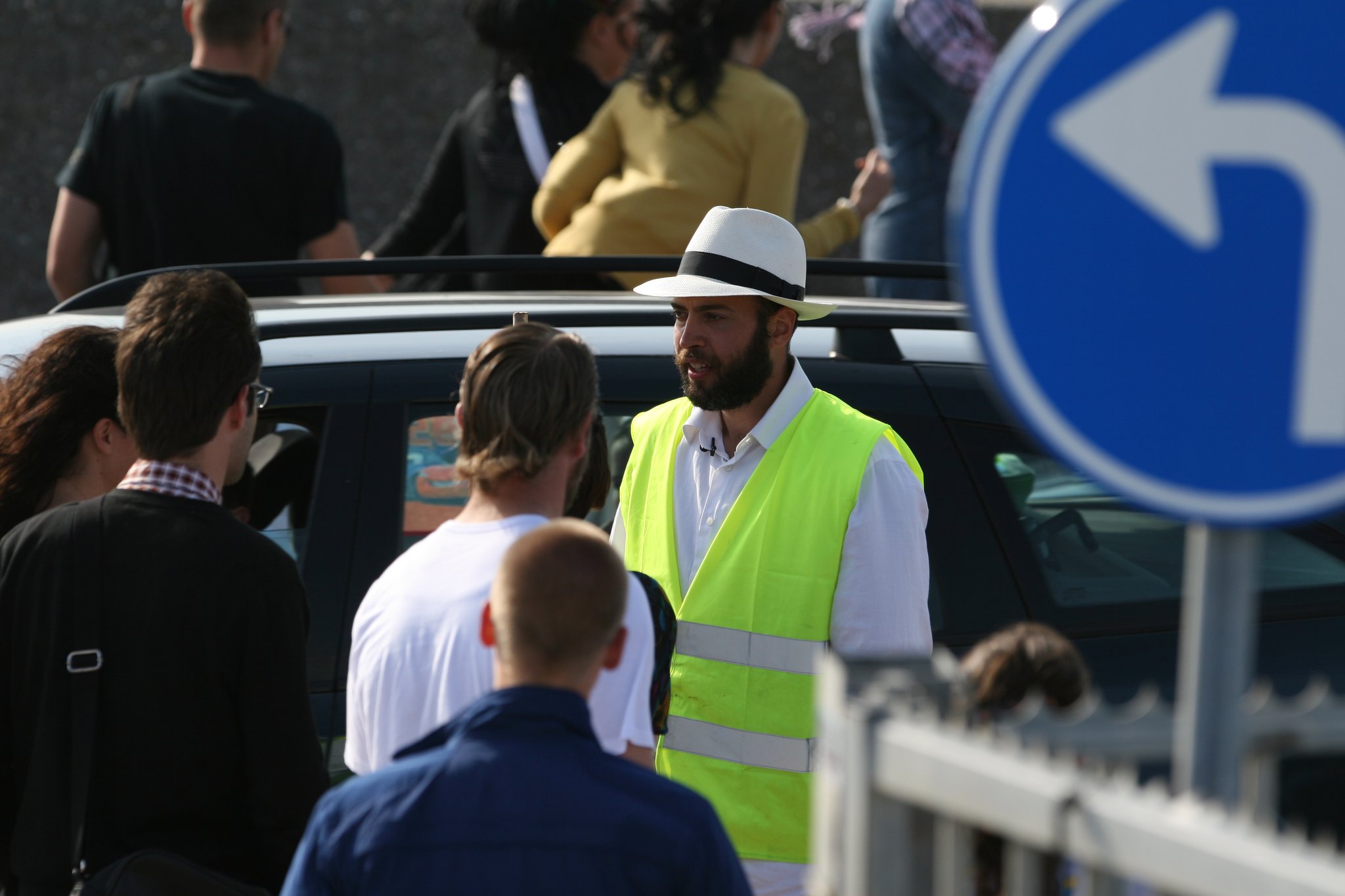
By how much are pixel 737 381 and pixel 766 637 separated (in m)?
0.55

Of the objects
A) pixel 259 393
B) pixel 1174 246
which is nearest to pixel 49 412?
pixel 259 393

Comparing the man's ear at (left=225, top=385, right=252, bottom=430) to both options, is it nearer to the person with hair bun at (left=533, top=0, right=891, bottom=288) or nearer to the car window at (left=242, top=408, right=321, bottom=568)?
the car window at (left=242, top=408, right=321, bottom=568)

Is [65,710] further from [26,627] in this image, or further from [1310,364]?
[1310,364]

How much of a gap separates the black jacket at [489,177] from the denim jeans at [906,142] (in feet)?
3.91

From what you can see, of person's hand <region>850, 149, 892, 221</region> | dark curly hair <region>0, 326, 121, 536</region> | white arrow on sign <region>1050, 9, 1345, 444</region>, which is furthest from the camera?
person's hand <region>850, 149, 892, 221</region>

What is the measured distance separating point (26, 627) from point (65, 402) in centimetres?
69

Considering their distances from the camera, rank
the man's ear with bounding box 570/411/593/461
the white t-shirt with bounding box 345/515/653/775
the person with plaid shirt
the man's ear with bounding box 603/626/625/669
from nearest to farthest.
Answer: the man's ear with bounding box 603/626/625/669 < the white t-shirt with bounding box 345/515/653/775 < the man's ear with bounding box 570/411/593/461 < the person with plaid shirt

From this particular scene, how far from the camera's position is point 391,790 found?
6.83 feet

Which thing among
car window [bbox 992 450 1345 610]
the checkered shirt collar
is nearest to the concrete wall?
car window [bbox 992 450 1345 610]

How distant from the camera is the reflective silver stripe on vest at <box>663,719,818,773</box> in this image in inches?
131

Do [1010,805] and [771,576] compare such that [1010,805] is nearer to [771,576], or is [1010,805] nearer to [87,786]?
[87,786]

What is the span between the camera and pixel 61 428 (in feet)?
10.8

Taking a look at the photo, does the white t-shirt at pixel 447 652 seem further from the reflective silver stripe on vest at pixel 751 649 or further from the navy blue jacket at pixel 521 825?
the reflective silver stripe on vest at pixel 751 649

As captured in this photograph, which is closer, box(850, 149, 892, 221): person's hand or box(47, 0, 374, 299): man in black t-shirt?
box(47, 0, 374, 299): man in black t-shirt
